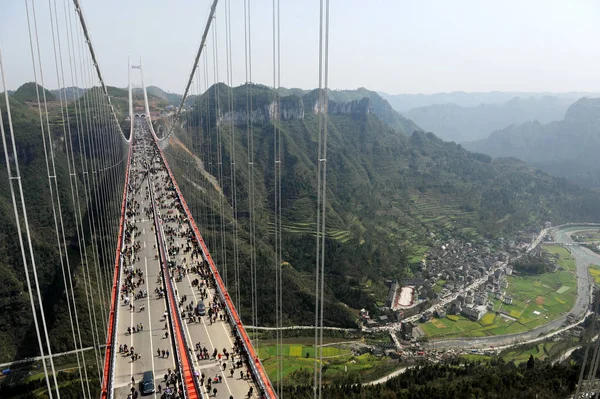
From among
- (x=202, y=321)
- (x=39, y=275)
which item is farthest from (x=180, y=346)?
(x=39, y=275)

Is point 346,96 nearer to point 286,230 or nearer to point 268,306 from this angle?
point 286,230

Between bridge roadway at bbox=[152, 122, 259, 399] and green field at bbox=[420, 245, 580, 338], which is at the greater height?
bridge roadway at bbox=[152, 122, 259, 399]

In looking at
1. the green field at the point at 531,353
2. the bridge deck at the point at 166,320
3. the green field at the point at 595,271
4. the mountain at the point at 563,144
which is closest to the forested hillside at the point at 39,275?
the bridge deck at the point at 166,320

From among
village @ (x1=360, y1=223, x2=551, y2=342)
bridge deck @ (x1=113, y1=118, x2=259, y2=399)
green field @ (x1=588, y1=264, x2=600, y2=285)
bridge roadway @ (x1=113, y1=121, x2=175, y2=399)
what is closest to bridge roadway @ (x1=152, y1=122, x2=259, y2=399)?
bridge deck @ (x1=113, y1=118, x2=259, y2=399)

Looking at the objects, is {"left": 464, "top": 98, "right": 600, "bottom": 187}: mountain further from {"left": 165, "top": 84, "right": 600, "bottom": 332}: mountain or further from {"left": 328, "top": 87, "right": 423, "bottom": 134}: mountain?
{"left": 328, "top": 87, "right": 423, "bottom": 134}: mountain

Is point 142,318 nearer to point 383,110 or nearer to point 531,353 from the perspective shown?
point 531,353

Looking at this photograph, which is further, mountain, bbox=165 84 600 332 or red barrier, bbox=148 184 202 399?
mountain, bbox=165 84 600 332
